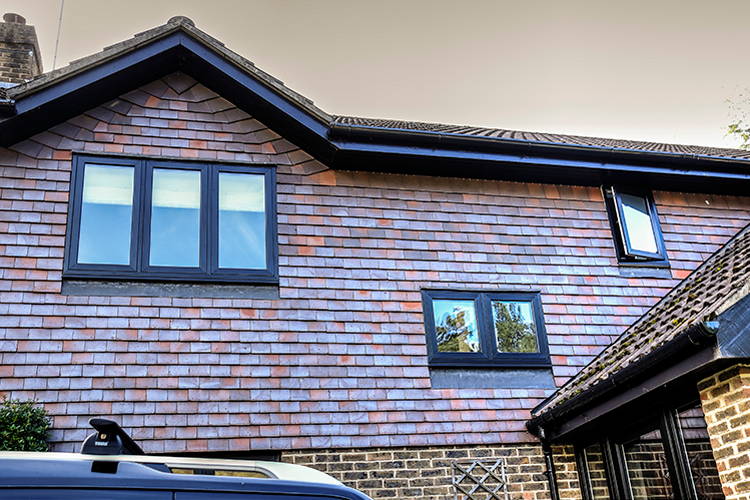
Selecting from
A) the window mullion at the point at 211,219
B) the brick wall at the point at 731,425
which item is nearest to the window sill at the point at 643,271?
the brick wall at the point at 731,425

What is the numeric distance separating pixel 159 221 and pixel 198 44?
2.18 meters

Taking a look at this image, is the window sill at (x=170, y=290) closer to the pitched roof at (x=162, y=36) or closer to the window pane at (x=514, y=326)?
the pitched roof at (x=162, y=36)

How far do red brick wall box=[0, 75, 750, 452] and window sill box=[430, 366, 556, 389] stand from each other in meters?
0.11

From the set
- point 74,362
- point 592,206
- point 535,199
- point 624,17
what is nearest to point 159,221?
point 74,362

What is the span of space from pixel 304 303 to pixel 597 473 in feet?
11.4

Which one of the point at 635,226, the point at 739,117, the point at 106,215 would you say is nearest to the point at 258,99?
the point at 106,215

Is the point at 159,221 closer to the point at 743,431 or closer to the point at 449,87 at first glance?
the point at 743,431

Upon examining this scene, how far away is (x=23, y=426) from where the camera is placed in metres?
6.29

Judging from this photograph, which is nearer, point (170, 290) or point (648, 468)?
point (648, 468)

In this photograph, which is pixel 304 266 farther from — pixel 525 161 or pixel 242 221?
pixel 525 161

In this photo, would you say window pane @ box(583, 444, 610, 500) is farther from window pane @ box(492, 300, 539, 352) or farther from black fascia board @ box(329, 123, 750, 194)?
black fascia board @ box(329, 123, 750, 194)

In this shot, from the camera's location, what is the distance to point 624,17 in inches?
859

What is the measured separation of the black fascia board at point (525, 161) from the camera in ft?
28.2

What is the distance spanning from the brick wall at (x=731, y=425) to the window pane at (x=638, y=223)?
4.07m
